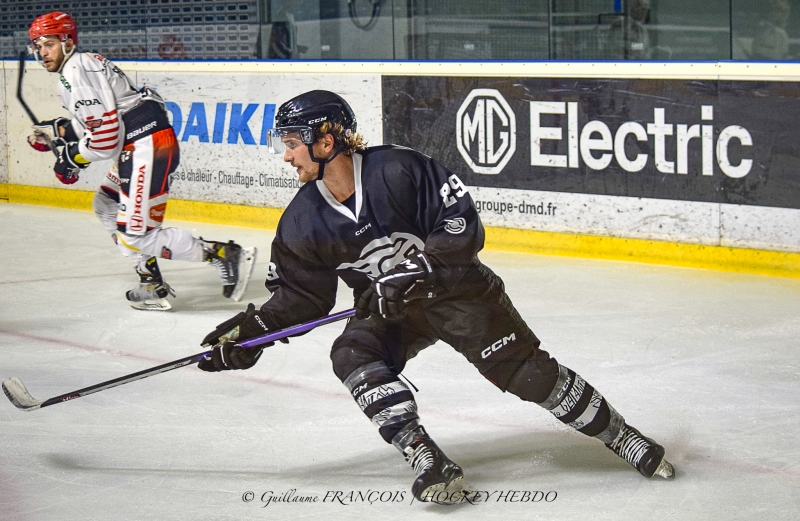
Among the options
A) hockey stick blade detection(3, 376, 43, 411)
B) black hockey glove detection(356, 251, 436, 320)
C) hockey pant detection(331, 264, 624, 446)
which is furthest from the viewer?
hockey stick blade detection(3, 376, 43, 411)

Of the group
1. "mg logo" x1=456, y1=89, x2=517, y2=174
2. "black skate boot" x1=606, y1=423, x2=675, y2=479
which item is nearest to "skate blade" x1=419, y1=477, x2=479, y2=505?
"black skate boot" x1=606, y1=423, x2=675, y2=479

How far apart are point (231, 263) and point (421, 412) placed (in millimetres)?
1942

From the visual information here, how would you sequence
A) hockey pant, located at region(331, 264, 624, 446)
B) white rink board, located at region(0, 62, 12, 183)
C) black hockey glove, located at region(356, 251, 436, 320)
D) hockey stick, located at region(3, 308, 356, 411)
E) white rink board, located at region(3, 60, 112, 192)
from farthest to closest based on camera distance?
white rink board, located at region(0, 62, 12, 183), white rink board, located at region(3, 60, 112, 192), hockey stick, located at region(3, 308, 356, 411), hockey pant, located at region(331, 264, 624, 446), black hockey glove, located at region(356, 251, 436, 320)

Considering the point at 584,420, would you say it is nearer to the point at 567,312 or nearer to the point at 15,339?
the point at 567,312

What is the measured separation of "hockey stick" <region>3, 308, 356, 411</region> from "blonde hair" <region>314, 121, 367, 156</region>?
1.35ft

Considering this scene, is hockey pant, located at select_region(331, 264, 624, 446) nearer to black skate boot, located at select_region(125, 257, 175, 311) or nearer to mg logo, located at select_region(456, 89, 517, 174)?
black skate boot, located at select_region(125, 257, 175, 311)

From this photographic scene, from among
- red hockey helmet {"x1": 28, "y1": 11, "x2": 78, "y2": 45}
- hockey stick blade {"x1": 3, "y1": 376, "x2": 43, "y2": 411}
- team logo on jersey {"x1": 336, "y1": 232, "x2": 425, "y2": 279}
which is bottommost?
hockey stick blade {"x1": 3, "y1": 376, "x2": 43, "y2": 411}

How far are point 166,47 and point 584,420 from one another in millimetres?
5971

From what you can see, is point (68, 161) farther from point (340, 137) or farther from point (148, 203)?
point (340, 137)

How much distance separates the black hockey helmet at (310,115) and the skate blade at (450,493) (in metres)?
0.86

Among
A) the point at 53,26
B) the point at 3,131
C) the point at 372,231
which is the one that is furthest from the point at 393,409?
the point at 3,131

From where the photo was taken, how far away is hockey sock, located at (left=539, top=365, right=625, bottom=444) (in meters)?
2.74

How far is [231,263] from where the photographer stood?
5219 millimetres

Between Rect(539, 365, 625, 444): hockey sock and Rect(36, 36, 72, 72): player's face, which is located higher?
Rect(36, 36, 72, 72): player's face
